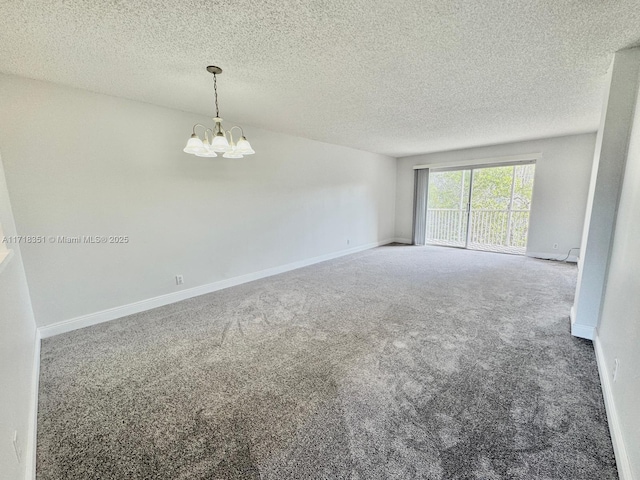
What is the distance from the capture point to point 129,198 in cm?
293

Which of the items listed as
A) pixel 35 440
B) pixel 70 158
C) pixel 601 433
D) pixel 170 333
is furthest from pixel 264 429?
pixel 70 158

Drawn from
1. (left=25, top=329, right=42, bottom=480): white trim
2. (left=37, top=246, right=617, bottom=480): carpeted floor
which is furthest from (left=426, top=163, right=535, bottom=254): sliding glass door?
(left=25, top=329, right=42, bottom=480): white trim

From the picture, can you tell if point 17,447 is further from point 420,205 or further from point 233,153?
point 420,205

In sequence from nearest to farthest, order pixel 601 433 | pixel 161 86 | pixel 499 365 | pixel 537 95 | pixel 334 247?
1. pixel 601 433
2. pixel 499 365
3. pixel 161 86
4. pixel 537 95
5. pixel 334 247

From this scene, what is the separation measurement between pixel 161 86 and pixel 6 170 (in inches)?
57.2

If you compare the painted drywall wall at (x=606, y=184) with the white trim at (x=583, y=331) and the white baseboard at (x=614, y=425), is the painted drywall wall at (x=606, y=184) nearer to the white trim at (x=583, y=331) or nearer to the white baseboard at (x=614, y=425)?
the white trim at (x=583, y=331)

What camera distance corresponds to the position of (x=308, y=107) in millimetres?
3186

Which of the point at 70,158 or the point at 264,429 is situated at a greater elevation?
the point at 70,158

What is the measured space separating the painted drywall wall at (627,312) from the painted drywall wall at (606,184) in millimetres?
120

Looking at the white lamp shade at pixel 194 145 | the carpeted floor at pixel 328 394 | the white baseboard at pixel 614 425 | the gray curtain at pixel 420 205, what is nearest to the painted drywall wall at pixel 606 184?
the carpeted floor at pixel 328 394

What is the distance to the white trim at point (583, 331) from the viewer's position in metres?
2.30

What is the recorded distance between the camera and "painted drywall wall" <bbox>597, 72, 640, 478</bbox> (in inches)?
47.6

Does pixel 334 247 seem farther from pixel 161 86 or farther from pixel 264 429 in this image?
pixel 264 429

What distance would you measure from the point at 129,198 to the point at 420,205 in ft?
19.5
